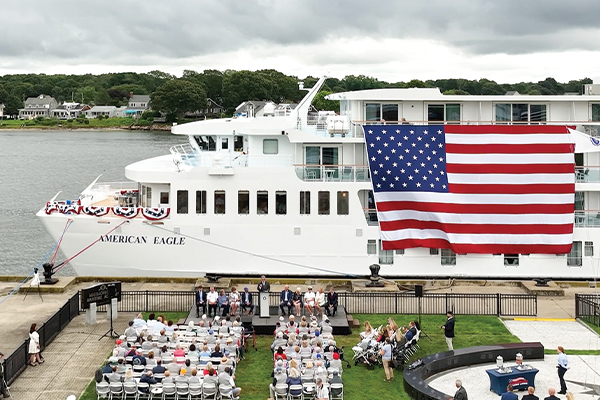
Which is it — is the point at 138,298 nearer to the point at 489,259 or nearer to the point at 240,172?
the point at 240,172

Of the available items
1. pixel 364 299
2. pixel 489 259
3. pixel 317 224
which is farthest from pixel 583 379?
pixel 317 224

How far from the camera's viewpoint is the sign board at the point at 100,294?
23594mm

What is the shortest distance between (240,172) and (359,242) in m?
5.51

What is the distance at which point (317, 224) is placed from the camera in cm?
3161

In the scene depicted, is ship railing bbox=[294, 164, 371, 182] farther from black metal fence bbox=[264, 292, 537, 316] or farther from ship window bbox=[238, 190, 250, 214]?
black metal fence bbox=[264, 292, 537, 316]

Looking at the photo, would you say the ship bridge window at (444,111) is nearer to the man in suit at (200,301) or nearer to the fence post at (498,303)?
the fence post at (498,303)

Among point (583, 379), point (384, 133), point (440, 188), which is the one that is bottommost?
point (583, 379)

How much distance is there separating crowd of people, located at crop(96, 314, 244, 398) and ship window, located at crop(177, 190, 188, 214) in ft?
32.2

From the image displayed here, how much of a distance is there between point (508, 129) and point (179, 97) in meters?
137

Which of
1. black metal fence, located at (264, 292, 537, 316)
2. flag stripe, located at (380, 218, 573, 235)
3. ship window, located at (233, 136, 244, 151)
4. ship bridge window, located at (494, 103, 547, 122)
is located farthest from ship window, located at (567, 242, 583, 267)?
ship window, located at (233, 136, 244, 151)

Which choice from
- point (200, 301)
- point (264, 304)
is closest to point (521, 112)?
point (264, 304)

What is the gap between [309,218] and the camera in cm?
3161

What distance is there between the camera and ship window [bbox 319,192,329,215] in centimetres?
3172

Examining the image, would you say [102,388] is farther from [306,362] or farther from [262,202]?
[262,202]
